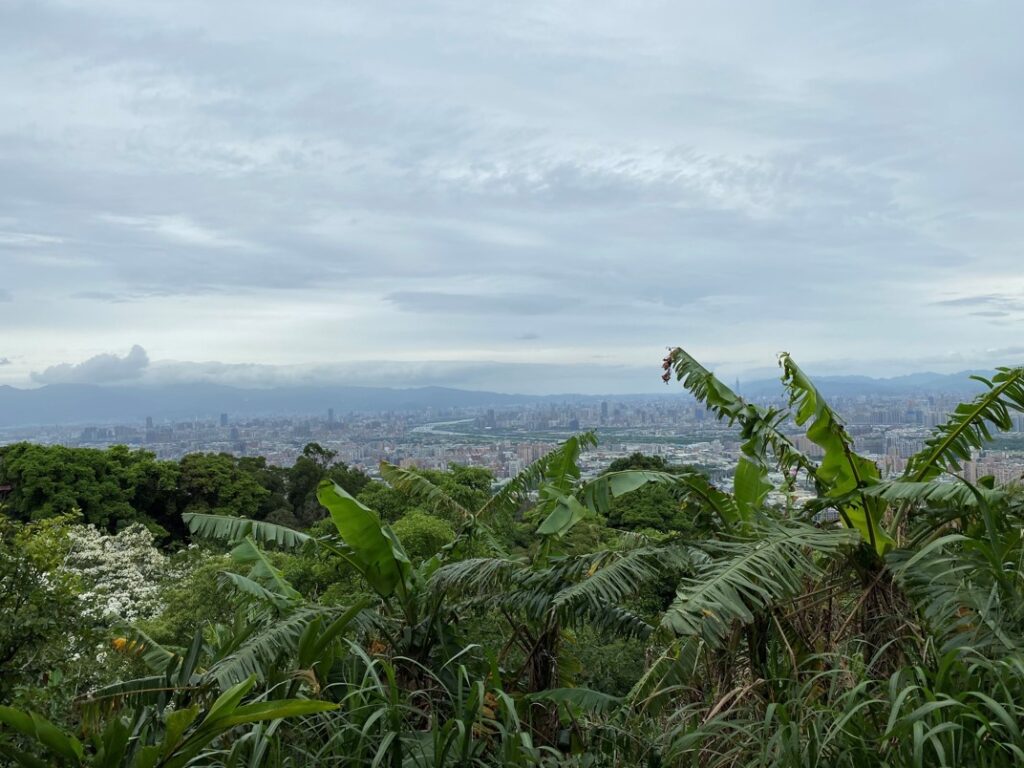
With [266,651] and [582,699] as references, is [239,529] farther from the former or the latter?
[582,699]

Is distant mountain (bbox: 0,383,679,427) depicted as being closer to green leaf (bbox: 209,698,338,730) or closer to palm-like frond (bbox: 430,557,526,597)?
palm-like frond (bbox: 430,557,526,597)

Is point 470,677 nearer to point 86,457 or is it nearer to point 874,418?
point 874,418

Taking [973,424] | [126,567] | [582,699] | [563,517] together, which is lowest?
[126,567]

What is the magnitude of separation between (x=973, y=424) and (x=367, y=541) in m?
4.04

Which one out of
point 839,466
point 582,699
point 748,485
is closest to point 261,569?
point 582,699

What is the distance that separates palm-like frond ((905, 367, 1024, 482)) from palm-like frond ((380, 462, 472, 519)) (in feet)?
12.5

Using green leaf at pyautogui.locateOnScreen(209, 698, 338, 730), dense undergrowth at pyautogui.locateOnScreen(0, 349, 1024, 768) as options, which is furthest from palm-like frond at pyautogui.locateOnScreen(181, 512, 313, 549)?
green leaf at pyautogui.locateOnScreen(209, 698, 338, 730)

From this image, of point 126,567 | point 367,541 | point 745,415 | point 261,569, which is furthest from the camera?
point 126,567

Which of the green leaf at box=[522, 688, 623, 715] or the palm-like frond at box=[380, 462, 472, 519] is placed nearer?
the green leaf at box=[522, 688, 623, 715]

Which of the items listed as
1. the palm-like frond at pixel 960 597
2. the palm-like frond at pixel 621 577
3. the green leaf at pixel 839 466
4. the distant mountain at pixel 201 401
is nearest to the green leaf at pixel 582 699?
the palm-like frond at pixel 621 577

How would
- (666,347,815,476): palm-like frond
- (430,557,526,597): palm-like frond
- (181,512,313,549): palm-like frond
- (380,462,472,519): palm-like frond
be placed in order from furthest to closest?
(380,462,472,519): palm-like frond → (181,512,313,549): palm-like frond → (666,347,815,476): palm-like frond → (430,557,526,597): palm-like frond

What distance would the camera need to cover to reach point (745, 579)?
391cm

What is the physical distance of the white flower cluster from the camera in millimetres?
14234

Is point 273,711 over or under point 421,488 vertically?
under
